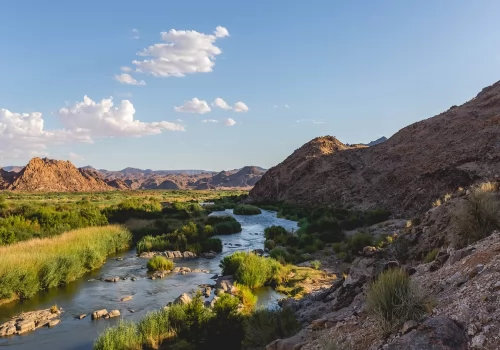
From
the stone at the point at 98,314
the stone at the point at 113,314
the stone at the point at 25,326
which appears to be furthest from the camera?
the stone at the point at 113,314

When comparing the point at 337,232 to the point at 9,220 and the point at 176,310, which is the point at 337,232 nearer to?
the point at 176,310

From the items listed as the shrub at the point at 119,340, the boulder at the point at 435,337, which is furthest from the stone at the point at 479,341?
the shrub at the point at 119,340

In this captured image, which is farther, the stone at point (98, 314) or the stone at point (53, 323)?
the stone at point (98, 314)

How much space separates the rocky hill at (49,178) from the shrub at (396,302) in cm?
13607

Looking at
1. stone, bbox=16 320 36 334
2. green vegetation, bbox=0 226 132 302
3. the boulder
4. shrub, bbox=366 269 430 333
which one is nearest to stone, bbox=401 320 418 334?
the boulder

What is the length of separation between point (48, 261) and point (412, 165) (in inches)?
1427

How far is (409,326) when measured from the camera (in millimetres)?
5156

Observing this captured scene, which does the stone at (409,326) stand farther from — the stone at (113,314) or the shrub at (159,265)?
the shrub at (159,265)

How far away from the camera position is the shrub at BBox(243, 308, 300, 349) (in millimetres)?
9039

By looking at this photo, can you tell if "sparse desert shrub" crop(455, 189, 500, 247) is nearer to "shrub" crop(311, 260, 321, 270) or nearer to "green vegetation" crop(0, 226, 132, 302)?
"shrub" crop(311, 260, 321, 270)

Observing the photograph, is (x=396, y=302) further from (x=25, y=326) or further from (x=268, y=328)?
(x=25, y=326)

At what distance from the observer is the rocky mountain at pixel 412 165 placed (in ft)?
112

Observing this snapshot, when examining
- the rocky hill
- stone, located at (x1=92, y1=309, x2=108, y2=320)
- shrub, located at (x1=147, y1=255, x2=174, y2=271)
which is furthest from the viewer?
the rocky hill

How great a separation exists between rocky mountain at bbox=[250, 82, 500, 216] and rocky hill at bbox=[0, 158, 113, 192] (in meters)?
92.3
